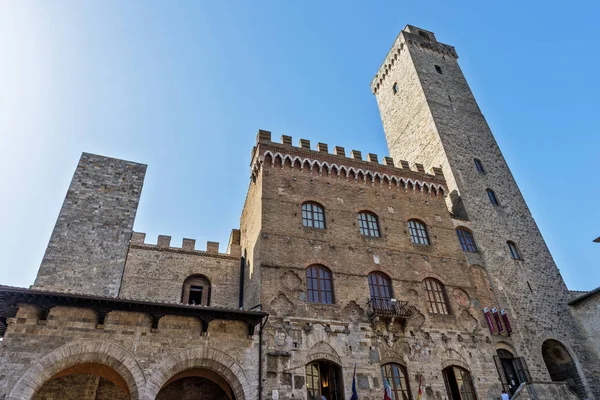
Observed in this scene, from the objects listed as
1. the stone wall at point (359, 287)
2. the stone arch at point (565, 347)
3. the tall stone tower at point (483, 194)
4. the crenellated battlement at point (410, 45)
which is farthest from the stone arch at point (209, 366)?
the crenellated battlement at point (410, 45)

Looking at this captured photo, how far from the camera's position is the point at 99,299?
12.3 meters

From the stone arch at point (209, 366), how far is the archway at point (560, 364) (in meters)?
14.1

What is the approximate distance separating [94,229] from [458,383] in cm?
1618

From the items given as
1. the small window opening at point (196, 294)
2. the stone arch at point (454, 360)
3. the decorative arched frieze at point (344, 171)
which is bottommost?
the stone arch at point (454, 360)

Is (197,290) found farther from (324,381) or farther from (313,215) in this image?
(324,381)

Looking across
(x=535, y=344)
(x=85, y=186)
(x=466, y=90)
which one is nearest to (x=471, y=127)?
(x=466, y=90)

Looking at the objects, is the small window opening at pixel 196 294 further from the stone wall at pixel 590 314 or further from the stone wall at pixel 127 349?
the stone wall at pixel 590 314

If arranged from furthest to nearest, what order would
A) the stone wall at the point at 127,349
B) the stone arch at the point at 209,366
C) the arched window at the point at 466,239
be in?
1. the arched window at the point at 466,239
2. the stone arch at the point at 209,366
3. the stone wall at the point at 127,349

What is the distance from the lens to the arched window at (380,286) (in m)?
16.8

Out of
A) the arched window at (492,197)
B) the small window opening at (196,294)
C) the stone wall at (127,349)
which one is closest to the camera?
the stone wall at (127,349)

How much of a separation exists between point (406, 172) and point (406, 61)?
37.9ft

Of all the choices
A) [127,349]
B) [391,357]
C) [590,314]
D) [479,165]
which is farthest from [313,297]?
[479,165]

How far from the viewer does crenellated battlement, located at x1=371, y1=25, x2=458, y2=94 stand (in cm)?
2980

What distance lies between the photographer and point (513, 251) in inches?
834
